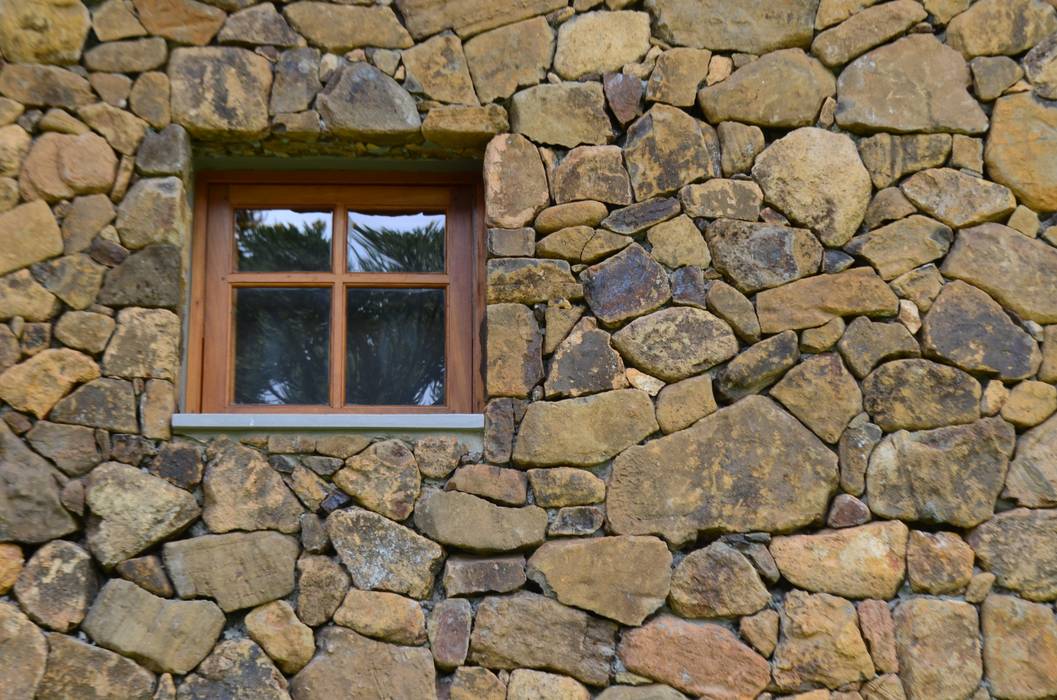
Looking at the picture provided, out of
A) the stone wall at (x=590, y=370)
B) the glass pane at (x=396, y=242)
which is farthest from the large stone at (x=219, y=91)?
the glass pane at (x=396, y=242)

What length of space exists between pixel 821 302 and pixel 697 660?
0.93 m

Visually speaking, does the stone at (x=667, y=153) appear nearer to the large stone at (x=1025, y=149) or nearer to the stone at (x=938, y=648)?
the large stone at (x=1025, y=149)

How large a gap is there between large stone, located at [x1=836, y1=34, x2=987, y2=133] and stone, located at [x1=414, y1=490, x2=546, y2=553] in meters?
1.32

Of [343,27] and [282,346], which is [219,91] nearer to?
[343,27]

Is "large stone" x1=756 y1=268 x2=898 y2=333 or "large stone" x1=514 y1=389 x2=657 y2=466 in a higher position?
"large stone" x1=756 y1=268 x2=898 y2=333

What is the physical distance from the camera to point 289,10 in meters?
2.37

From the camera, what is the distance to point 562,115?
2.35m

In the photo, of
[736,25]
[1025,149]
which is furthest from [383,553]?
[1025,149]

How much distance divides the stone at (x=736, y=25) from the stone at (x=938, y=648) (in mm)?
1477

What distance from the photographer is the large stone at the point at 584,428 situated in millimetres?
2188

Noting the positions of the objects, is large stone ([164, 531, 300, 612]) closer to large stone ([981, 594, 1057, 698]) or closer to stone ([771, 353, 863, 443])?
stone ([771, 353, 863, 443])

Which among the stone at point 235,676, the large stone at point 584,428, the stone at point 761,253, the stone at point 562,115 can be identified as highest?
the stone at point 562,115

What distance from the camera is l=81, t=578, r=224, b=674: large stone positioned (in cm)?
207

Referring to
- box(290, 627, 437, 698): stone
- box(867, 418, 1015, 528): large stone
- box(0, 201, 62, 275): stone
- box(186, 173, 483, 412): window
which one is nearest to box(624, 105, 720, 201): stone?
box(186, 173, 483, 412): window
